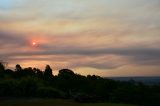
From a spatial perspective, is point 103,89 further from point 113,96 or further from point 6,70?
point 6,70

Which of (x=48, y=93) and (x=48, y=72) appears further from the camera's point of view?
(x=48, y=72)

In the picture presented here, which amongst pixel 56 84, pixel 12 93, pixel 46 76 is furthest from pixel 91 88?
pixel 46 76

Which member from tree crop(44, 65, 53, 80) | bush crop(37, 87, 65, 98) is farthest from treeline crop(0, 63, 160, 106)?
tree crop(44, 65, 53, 80)

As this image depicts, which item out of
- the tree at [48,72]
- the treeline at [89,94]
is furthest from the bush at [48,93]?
the tree at [48,72]

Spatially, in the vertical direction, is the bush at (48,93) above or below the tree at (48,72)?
below

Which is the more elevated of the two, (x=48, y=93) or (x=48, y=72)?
(x=48, y=72)

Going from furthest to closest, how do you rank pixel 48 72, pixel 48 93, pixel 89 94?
pixel 48 72, pixel 48 93, pixel 89 94

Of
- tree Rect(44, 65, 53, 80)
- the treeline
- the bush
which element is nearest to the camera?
the treeline

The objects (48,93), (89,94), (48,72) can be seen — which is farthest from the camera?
(48,72)

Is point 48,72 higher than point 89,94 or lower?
higher

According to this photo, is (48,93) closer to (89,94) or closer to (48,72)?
(89,94)

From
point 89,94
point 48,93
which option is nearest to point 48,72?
point 48,93

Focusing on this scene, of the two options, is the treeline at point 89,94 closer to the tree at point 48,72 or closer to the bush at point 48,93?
the bush at point 48,93

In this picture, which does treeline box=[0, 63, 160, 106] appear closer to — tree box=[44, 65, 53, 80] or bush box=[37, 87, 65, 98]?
bush box=[37, 87, 65, 98]
